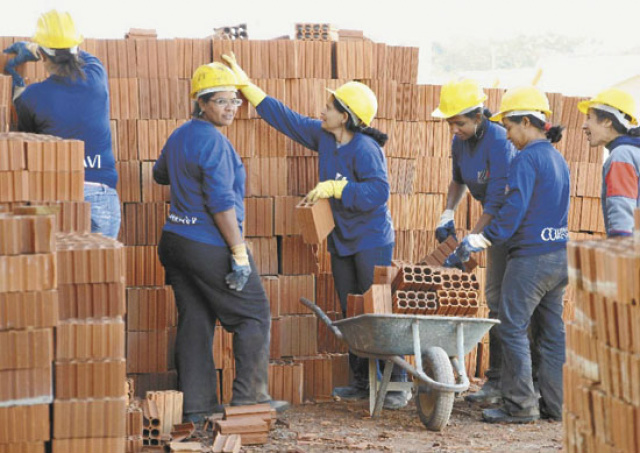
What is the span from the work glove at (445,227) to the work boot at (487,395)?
116 centimetres

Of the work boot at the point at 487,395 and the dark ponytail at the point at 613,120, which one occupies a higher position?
the dark ponytail at the point at 613,120

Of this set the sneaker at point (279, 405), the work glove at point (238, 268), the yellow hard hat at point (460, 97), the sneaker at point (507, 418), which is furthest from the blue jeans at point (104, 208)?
the sneaker at point (507, 418)

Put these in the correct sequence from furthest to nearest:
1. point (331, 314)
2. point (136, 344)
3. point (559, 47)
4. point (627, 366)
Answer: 1. point (559, 47)
2. point (331, 314)
3. point (136, 344)
4. point (627, 366)

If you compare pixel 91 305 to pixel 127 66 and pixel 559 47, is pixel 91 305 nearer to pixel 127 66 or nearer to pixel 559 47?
pixel 127 66

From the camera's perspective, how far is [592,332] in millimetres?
4621

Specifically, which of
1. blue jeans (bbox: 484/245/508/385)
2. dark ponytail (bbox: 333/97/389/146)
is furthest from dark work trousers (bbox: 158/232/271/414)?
blue jeans (bbox: 484/245/508/385)

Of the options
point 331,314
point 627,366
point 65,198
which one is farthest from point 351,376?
point 627,366

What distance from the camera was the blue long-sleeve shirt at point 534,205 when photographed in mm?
6965

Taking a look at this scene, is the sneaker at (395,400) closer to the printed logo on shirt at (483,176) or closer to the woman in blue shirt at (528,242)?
the woman in blue shirt at (528,242)

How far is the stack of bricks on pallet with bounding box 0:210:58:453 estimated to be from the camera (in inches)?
189

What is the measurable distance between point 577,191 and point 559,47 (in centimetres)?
4014

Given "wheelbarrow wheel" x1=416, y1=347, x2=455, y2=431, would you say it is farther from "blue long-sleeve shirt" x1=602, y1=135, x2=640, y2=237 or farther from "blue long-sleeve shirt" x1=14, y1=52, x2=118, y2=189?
"blue long-sleeve shirt" x1=14, y1=52, x2=118, y2=189

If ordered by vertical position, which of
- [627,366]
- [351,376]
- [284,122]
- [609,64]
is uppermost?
[609,64]

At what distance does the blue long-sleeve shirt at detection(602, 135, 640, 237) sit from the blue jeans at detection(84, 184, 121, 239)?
320 cm
